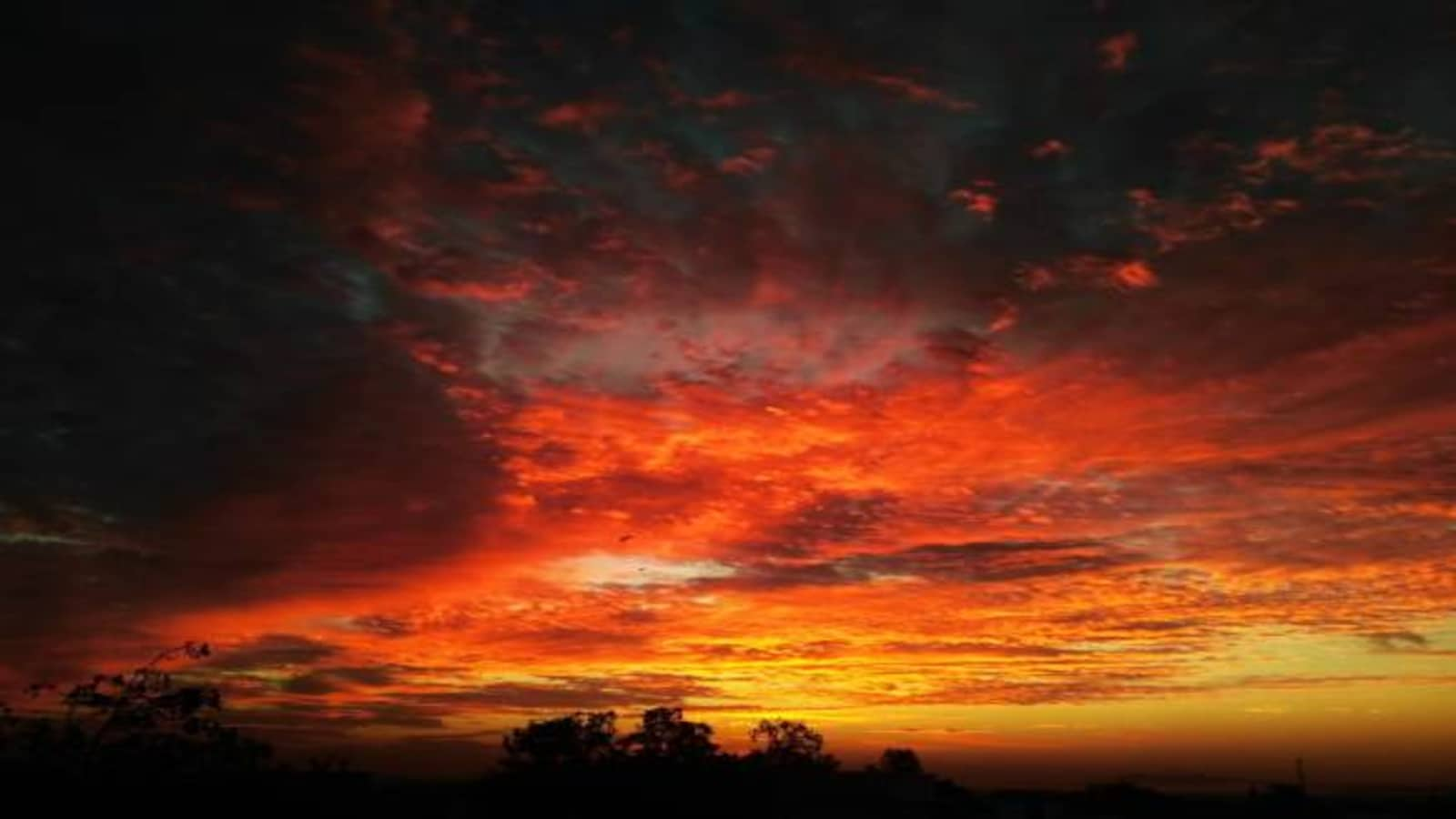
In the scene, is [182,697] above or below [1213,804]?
above

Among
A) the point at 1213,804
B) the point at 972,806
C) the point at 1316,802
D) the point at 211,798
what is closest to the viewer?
the point at 211,798

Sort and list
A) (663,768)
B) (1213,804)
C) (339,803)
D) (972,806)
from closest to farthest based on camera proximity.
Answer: (339,803) < (663,768) < (972,806) < (1213,804)

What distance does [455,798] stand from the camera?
53.9m

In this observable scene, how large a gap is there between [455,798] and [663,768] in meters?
12.7

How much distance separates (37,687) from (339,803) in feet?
40.8

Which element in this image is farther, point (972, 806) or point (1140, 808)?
point (1140, 808)

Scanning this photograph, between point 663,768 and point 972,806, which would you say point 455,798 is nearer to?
point 663,768

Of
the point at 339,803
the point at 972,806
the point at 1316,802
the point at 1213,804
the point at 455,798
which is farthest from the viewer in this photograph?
the point at 1213,804

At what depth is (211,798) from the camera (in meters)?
36.8

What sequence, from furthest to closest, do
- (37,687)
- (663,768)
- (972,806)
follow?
(972,806) → (663,768) → (37,687)

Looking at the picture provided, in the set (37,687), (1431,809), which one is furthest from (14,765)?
(1431,809)

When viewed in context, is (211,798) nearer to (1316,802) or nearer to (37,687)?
(37,687)

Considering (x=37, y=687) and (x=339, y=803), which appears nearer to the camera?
(x=37, y=687)

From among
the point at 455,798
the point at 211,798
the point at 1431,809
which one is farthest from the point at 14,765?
the point at 1431,809
